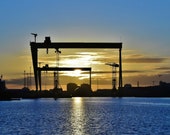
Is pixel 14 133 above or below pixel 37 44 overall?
below

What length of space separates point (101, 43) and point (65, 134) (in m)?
103

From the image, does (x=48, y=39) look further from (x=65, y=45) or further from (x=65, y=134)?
(x=65, y=134)

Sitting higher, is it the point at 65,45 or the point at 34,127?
the point at 65,45

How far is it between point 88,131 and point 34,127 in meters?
7.83

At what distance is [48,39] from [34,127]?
10080cm

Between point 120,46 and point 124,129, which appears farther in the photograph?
point 120,46

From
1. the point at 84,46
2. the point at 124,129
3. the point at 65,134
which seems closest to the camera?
the point at 65,134

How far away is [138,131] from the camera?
57.4 meters

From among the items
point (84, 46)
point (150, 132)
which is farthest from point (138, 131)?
point (84, 46)

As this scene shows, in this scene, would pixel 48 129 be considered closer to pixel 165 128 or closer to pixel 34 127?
pixel 34 127

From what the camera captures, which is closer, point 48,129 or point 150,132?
point 150,132

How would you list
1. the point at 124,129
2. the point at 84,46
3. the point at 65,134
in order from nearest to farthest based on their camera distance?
the point at 65,134
the point at 124,129
the point at 84,46

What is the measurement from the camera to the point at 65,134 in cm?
5491

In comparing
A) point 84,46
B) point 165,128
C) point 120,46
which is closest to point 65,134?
point 165,128
